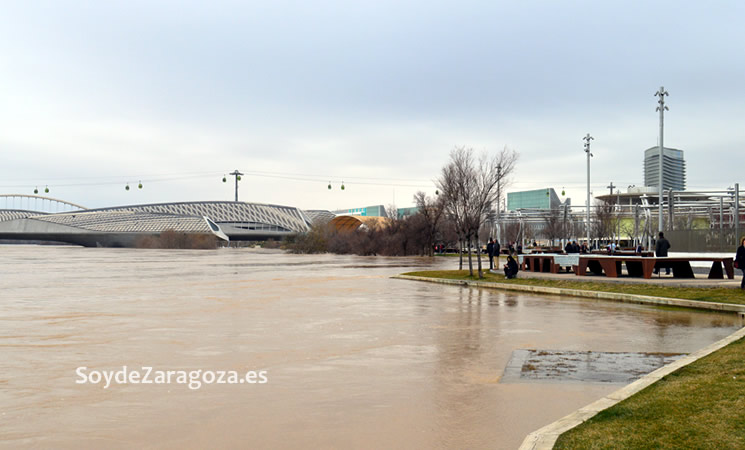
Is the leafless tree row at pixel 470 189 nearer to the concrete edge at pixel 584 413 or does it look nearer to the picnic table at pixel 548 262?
the picnic table at pixel 548 262

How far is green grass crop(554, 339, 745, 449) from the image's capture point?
4871 millimetres

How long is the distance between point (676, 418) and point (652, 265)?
17.0 meters

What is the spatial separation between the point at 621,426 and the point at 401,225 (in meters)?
→ 61.6

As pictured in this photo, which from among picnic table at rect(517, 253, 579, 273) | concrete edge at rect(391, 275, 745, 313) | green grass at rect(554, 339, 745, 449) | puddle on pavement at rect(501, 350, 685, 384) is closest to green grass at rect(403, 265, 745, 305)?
concrete edge at rect(391, 275, 745, 313)

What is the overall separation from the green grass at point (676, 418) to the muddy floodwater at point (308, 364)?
71cm

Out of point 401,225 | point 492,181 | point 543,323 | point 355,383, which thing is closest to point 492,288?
point 492,181

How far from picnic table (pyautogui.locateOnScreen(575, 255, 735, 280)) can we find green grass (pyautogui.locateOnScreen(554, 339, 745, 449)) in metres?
14.8

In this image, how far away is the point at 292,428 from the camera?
19.3 feet

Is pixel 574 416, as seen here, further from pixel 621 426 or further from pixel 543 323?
pixel 543 323

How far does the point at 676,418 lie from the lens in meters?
5.46

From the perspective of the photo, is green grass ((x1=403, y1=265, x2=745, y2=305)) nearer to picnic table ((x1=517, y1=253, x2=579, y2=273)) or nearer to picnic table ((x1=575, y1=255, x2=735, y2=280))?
picnic table ((x1=575, y1=255, x2=735, y2=280))

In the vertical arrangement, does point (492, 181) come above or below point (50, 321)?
above

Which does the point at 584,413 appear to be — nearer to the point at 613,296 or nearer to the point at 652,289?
the point at 613,296

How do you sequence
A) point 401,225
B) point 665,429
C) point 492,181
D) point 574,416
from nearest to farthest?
1. point 665,429
2. point 574,416
3. point 492,181
4. point 401,225
